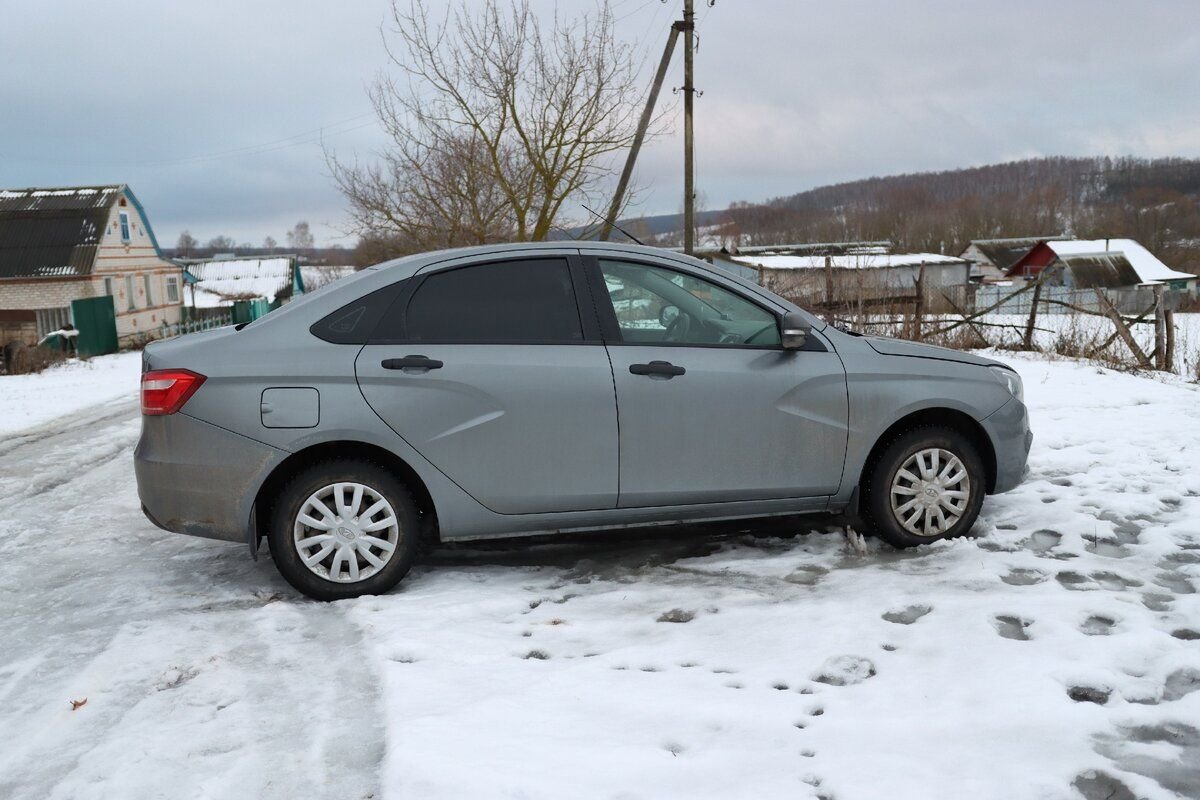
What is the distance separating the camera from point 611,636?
4023 mm

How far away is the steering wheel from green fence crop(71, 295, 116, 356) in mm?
27666

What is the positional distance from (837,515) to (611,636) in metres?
2.32

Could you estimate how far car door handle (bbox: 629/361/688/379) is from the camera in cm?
469

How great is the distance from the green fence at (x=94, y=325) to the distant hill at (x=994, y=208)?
75142 millimetres

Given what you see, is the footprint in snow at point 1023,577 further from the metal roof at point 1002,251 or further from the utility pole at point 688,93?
the metal roof at point 1002,251

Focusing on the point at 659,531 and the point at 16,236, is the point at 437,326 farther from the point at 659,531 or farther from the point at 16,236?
the point at 16,236

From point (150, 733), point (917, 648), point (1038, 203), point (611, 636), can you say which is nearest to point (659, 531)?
point (611, 636)

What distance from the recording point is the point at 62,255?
34969 millimetres

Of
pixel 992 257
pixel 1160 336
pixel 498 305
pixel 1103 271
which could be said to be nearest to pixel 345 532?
pixel 498 305

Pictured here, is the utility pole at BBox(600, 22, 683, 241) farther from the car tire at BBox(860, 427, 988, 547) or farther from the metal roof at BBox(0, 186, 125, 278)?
the metal roof at BBox(0, 186, 125, 278)

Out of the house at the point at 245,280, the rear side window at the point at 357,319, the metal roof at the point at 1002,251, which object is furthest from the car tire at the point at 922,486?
the metal roof at the point at 1002,251

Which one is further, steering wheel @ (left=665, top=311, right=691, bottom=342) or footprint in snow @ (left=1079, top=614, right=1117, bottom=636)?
steering wheel @ (left=665, top=311, right=691, bottom=342)

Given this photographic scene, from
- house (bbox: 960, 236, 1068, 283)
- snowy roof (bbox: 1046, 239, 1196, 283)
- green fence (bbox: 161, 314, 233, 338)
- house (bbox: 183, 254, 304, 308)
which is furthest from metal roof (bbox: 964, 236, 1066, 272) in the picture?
green fence (bbox: 161, 314, 233, 338)

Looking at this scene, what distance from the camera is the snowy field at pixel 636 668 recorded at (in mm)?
2922
